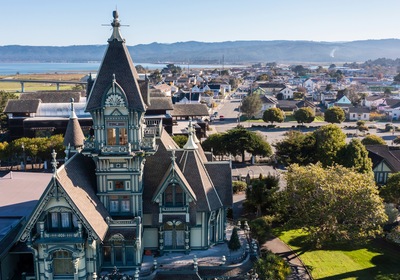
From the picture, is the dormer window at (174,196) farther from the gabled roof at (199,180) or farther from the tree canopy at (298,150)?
the tree canopy at (298,150)

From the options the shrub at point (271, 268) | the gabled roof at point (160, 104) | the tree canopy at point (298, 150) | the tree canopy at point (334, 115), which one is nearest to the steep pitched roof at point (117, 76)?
the shrub at point (271, 268)

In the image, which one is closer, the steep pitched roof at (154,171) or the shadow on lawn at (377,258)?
the steep pitched roof at (154,171)

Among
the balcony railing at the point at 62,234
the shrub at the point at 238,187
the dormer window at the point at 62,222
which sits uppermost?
the dormer window at the point at 62,222

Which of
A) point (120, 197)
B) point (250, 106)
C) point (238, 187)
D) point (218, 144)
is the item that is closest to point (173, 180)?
point (120, 197)

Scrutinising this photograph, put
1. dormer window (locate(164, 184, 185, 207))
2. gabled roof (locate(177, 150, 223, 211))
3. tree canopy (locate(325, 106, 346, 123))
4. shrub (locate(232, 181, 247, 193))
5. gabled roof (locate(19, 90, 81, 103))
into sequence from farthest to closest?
tree canopy (locate(325, 106, 346, 123)) < gabled roof (locate(19, 90, 81, 103)) < shrub (locate(232, 181, 247, 193)) < gabled roof (locate(177, 150, 223, 211)) < dormer window (locate(164, 184, 185, 207))

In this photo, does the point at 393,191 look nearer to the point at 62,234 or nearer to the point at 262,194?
the point at 262,194

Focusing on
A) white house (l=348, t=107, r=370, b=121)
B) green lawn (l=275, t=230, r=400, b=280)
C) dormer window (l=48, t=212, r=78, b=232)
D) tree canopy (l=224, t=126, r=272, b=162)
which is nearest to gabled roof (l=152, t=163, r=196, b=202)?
dormer window (l=48, t=212, r=78, b=232)

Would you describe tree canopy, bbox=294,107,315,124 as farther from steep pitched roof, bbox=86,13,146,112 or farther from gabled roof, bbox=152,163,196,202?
steep pitched roof, bbox=86,13,146,112

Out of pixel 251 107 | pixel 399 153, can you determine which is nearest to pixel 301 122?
pixel 251 107
